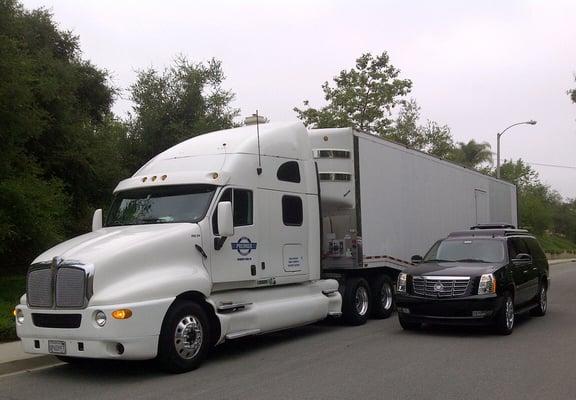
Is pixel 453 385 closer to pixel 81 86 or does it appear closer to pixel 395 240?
pixel 395 240

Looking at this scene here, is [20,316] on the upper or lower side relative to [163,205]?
lower

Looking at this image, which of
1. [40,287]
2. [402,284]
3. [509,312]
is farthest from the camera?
[402,284]

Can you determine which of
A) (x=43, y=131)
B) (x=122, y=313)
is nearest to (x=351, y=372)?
(x=122, y=313)

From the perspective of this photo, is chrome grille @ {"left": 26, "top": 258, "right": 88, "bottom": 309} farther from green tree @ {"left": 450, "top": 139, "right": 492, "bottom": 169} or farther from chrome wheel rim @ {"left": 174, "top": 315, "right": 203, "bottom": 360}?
green tree @ {"left": 450, "top": 139, "right": 492, "bottom": 169}

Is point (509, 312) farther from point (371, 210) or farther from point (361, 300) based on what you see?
point (371, 210)

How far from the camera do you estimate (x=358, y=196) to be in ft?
40.0

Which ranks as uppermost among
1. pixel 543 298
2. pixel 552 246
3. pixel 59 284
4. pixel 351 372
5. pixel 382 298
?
pixel 59 284

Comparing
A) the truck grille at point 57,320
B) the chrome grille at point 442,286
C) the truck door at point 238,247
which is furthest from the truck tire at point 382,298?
the truck grille at point 57,320

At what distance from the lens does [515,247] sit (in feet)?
39.1

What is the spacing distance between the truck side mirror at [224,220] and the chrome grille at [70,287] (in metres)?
1.90

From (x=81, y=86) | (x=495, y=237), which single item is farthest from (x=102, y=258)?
(x=81, y=86)

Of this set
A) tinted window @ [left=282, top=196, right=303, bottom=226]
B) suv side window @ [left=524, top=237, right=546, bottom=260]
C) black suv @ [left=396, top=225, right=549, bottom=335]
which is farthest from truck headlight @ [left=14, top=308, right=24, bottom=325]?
suv side window @ [left=524, top=237, right=546, bottom=260]

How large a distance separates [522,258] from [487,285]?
1.95 meters

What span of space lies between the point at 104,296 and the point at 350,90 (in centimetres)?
2696
